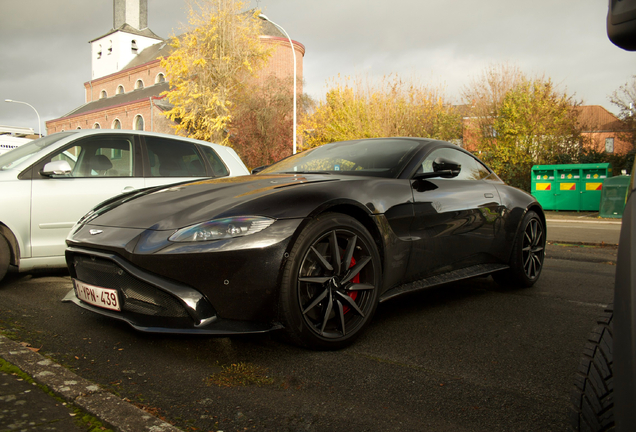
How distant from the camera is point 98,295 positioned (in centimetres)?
279

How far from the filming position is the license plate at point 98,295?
8.89ft

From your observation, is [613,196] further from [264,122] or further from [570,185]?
[264,122]

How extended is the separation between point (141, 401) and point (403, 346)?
1.54 m

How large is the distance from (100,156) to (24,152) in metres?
0.69

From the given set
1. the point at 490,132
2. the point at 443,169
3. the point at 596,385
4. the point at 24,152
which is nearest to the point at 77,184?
the point at 24,152

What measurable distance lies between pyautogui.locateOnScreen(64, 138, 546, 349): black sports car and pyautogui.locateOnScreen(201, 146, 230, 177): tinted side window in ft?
7.25

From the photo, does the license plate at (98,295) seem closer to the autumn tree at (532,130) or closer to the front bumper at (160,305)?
the front bumper at (160,305)

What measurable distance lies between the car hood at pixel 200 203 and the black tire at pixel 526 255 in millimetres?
2160

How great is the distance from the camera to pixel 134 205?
3119 millimetres

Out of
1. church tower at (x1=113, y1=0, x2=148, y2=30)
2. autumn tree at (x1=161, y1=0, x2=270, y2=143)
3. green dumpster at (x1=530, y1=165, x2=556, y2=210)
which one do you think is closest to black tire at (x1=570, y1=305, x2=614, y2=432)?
green dumpster at (x1=530, y1=165, x2=556, y2=210)

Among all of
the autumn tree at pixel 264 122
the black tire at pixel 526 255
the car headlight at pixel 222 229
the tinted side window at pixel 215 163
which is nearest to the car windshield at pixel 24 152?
the tinted side window at pixel 215 163

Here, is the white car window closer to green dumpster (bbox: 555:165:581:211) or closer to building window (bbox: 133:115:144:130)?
green dumpster (bbox: 555:165:581:211)

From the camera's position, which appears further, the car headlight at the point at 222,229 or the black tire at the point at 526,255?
the black tire at the point at 526,255

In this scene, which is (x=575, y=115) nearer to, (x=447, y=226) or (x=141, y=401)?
(x=447, y=226)
